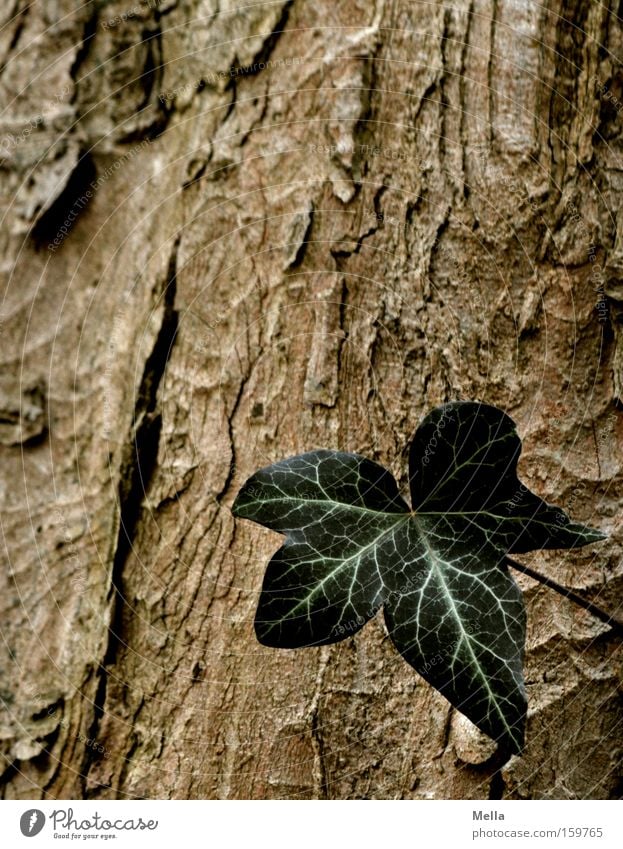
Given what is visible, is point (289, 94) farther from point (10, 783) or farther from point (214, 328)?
point (10, 783)

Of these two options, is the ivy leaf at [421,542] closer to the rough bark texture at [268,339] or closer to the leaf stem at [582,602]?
the leaf stem at [582,602]

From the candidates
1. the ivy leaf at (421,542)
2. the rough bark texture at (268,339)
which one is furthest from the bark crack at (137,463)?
the ivy leaf at (421,542)

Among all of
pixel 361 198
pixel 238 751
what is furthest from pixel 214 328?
pixel 238 751

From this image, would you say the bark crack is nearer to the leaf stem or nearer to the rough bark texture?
the rough bark texture

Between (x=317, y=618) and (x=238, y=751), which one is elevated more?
(x=317, y=618)

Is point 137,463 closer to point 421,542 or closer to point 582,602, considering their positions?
point 421,542

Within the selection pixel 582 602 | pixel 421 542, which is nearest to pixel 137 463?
pixel 421 542
